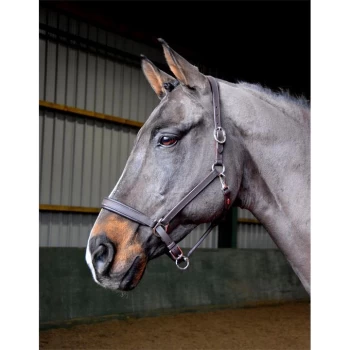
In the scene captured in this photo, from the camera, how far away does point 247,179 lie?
2.27 meters

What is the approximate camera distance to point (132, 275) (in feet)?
6.91

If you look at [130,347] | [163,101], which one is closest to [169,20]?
[130,347]

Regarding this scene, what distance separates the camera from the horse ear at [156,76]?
2.43 m

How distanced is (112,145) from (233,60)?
3354mm

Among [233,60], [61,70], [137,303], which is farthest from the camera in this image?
[233,60]

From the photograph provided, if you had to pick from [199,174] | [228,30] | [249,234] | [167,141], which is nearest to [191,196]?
Answer: [199,174]

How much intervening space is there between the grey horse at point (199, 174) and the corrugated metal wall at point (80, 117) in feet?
18.2

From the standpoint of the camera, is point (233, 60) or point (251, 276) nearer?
point (251, 276)

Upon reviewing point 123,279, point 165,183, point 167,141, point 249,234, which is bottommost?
point 249,234

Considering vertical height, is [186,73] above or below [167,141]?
above

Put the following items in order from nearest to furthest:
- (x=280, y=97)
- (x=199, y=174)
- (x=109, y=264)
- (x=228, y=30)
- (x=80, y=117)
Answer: (x=109, y=264)
(x=199, y=174)
(x=280, y=97)
(x=80, y=117)
(x=228, y=30)

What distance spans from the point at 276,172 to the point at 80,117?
243 inches

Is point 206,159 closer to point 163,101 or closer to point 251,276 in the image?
point 163,101

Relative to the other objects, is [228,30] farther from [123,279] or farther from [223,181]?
[123,279]
